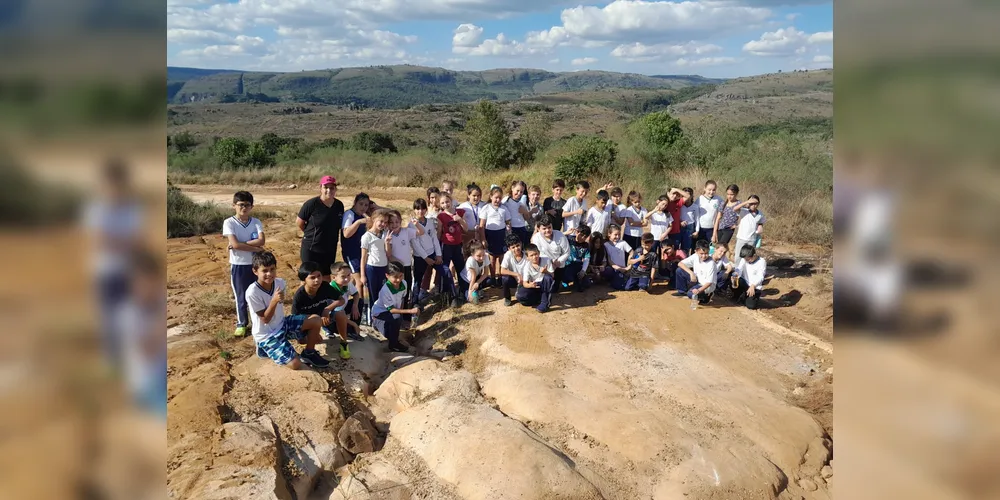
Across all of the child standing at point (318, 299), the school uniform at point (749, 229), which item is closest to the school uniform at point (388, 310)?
the child standing at point (318, 299)

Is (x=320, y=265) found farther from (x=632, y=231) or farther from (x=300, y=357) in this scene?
(x=632, y=231)

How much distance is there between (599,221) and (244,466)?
5.59 meters

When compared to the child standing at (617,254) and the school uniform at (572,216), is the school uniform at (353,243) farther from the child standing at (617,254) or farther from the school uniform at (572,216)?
the child standing at (617,254)

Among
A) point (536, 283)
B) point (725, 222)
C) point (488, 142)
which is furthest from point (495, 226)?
point (488, 142)

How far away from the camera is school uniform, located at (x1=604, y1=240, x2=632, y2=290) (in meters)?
8.10

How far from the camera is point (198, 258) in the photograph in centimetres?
995

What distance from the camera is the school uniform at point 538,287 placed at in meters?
7.29

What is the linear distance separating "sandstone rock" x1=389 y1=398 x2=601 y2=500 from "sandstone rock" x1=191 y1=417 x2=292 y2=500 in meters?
1.01

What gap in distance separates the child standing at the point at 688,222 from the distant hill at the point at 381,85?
98.2 metres

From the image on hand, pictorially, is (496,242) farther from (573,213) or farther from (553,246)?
(573,213)

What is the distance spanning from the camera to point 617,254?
811 cm

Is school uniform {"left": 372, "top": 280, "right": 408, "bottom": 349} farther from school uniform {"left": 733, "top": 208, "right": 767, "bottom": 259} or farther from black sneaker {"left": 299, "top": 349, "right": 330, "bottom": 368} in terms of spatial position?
school uniform {"left": 733, "top": 208, "right": 767, "bottom": 259}

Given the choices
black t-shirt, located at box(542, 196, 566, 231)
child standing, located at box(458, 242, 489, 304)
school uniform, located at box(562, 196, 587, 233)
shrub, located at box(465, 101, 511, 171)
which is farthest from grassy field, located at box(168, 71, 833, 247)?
child standing, located at box(458, 242, 489, 304)
